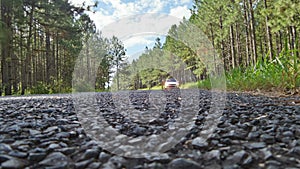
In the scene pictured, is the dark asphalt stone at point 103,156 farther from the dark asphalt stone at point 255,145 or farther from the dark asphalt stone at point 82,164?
the dark asphalt stone at point 255,145

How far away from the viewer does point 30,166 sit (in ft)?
4.08

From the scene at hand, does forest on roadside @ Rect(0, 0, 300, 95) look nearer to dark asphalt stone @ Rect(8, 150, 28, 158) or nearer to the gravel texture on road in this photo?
the gravel texture on road

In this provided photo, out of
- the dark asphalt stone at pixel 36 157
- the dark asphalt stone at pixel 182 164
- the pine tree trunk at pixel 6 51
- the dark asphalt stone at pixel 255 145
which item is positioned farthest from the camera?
the pine tree trunk at pixel 6 51

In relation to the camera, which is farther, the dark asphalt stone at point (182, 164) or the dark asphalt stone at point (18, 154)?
the dark asphalt stone at point (18, 154)

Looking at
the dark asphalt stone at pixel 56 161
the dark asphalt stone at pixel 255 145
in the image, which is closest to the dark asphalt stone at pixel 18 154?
the dark asphalt stone at pixel 56 161

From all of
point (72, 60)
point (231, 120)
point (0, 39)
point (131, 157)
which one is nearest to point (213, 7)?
point (0, 39)

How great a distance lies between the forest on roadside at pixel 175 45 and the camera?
24.8 feet


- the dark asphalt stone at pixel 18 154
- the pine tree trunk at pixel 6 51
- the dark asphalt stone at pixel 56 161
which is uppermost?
the pine tree trunk at pixel 6 51

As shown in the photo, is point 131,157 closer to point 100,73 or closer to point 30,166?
point 30,166

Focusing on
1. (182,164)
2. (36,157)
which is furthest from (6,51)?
(182,164)

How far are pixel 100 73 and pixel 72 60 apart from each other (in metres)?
4.26

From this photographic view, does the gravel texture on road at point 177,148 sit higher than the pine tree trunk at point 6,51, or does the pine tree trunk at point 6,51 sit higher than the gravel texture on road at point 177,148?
the pine tree trunk at point 6,51

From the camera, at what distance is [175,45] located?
92.9ft

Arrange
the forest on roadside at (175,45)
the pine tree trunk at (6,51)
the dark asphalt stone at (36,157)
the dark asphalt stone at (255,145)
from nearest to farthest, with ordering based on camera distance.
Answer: the dark asphalt stone at (36,157) → the dark asphalt stone at (255,145) → the forest on roadside at (175,45) → the pine tree trunk at (6,51)
